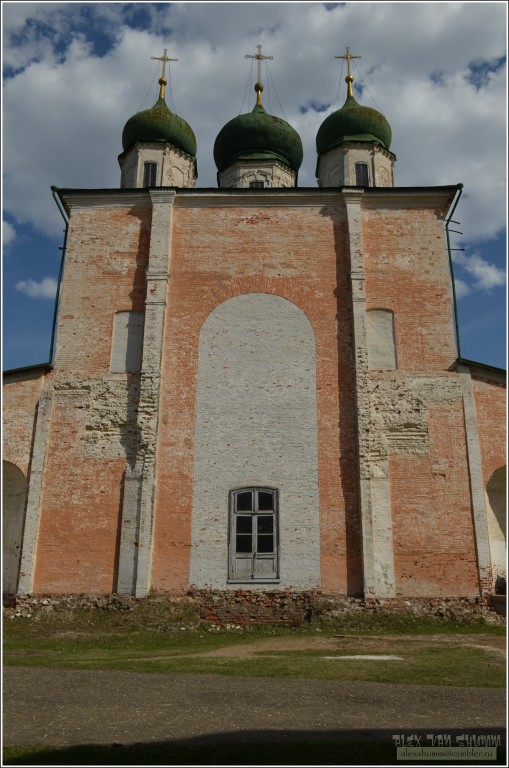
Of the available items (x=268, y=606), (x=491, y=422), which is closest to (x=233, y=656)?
(x=268, y=606)

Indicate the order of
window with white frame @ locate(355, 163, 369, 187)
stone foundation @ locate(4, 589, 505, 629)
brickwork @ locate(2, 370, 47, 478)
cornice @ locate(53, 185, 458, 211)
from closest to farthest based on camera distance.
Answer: stone foundation @ locate(4, 589, 505, 629) < brickwork @ locate(2, 370, 47, 478) < cornice @ locate(53, 185, 458, 211) < window with white frame @ locate(355, 163, 369, 187)

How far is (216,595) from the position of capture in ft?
45.5

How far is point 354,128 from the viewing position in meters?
21.5

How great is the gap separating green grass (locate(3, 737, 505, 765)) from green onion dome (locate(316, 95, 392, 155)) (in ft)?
64.9

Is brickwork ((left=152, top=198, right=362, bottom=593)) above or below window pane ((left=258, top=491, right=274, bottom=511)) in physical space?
above

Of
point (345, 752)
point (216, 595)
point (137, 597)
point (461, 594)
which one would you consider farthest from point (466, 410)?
point (345, 752)

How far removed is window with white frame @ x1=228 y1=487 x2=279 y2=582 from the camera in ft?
46.2

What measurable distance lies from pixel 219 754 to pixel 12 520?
11493 mm

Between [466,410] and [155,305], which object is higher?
[155,305]

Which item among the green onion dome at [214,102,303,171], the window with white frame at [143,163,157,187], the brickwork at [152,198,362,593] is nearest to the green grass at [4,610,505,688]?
the brickwork at [152,198,362,593]

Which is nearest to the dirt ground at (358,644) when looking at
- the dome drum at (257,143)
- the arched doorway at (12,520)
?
the arched doorway at (12,520)

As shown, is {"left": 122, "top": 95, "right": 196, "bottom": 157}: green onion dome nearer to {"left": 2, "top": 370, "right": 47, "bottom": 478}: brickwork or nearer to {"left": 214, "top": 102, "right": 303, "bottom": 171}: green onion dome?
{"left": 214, "top": 102, "right": 303, "bottom": 171}: green onion dome

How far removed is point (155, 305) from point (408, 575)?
8753 mm

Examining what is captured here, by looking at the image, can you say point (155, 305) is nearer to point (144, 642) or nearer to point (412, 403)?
point (412, 403)
